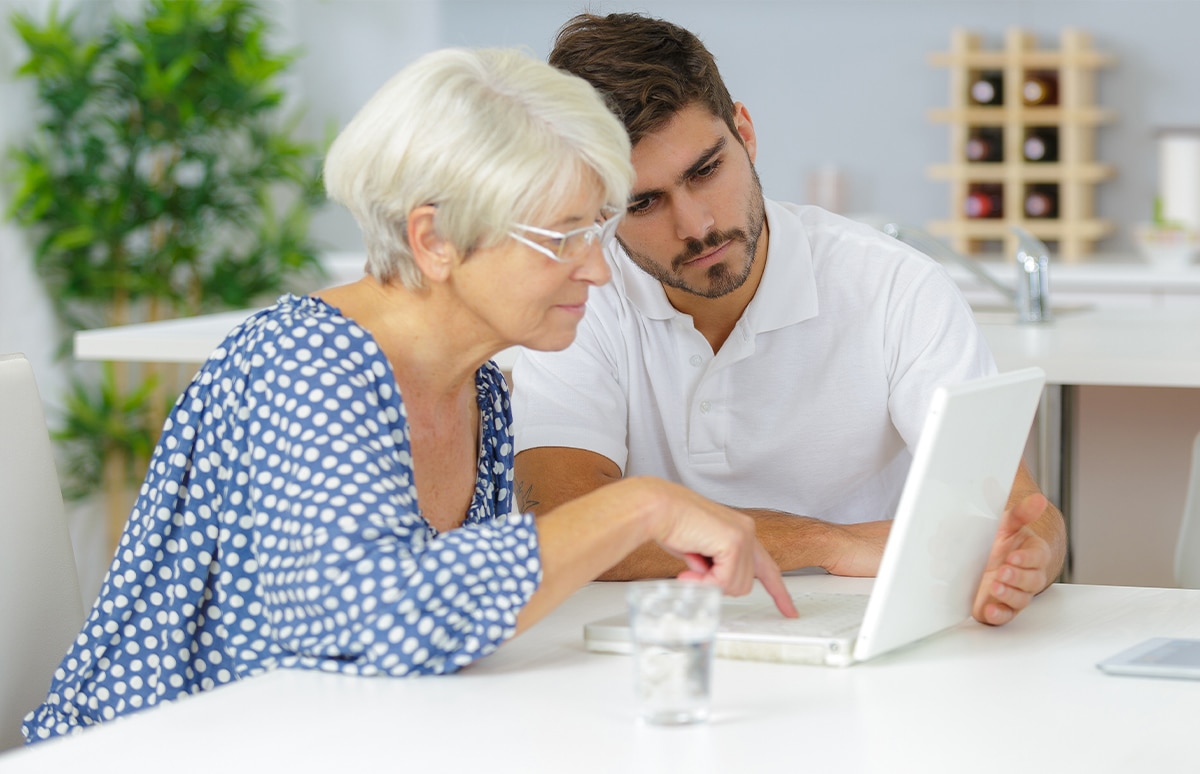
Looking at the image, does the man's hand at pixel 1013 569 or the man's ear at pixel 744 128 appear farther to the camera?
the man's ear at pixel 744 128

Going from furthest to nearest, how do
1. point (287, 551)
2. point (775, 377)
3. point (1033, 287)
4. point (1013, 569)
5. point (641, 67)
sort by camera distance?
point (1033, 287), point (775, 377), point (641, 67), point (1013, 569), point (287, 551)

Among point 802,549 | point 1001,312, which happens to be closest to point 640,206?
point 802,549

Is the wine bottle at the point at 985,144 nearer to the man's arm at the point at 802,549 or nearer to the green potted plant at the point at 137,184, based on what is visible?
the green potted plant at the point at 137,184

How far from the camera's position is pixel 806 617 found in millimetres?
1278

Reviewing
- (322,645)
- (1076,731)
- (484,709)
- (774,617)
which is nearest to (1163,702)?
(1076,731)

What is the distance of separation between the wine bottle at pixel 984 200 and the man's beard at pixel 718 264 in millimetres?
3144

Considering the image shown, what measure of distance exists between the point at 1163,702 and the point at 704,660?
0.33 m

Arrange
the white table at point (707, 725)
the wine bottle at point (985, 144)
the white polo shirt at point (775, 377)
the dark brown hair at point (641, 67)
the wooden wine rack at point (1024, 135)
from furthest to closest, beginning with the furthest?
the wine bottle at point (985, 144) → the wooden wine rack at point (1024, 135) → the white polo shirt at point (775, 377) → the dark brown hair at point (641, 67) → the white table at point (707, 725)

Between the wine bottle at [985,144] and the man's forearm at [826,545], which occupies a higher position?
the wine bottle at [985,144]

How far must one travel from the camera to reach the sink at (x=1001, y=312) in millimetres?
3284

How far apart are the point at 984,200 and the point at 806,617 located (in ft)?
12.3

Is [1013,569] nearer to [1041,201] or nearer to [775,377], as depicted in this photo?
[775,377]

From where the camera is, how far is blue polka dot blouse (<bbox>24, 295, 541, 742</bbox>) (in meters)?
1.12

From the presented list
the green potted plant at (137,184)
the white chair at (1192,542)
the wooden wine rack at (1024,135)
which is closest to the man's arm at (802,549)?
the white chair at (1192,542)
